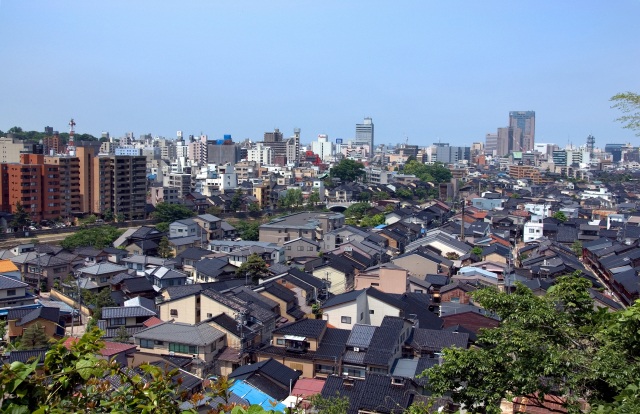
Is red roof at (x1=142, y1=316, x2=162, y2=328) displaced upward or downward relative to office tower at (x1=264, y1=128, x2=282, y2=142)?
downward

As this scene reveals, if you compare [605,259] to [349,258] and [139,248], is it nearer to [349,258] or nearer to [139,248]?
[349,258]

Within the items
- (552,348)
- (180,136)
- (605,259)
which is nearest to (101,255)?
(605,259)

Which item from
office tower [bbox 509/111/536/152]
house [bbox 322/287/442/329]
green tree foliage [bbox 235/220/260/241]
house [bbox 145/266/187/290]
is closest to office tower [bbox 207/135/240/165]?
green tree foliage [bbox 235/220/260/241]

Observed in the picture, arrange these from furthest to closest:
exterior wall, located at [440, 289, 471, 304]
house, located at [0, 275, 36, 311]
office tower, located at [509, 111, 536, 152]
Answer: office tower, located at [509, 111, 536, 152] < exterior wall, located at [440, 289, 471, 304] < house, located at [0, 275, 36, 311]

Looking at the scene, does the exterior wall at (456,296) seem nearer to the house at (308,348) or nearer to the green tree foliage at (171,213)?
the house at (308,348)

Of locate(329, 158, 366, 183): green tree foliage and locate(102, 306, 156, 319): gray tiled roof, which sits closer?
locate(102, 306, 156, 319): gray tiled roof

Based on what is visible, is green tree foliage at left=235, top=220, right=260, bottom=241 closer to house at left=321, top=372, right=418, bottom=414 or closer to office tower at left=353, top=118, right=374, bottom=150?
house at left=321, top=372, right=418, bottom=414

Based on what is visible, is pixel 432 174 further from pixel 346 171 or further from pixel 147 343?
pixel 147 343

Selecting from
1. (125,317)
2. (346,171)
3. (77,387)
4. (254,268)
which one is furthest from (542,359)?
(346,171)
